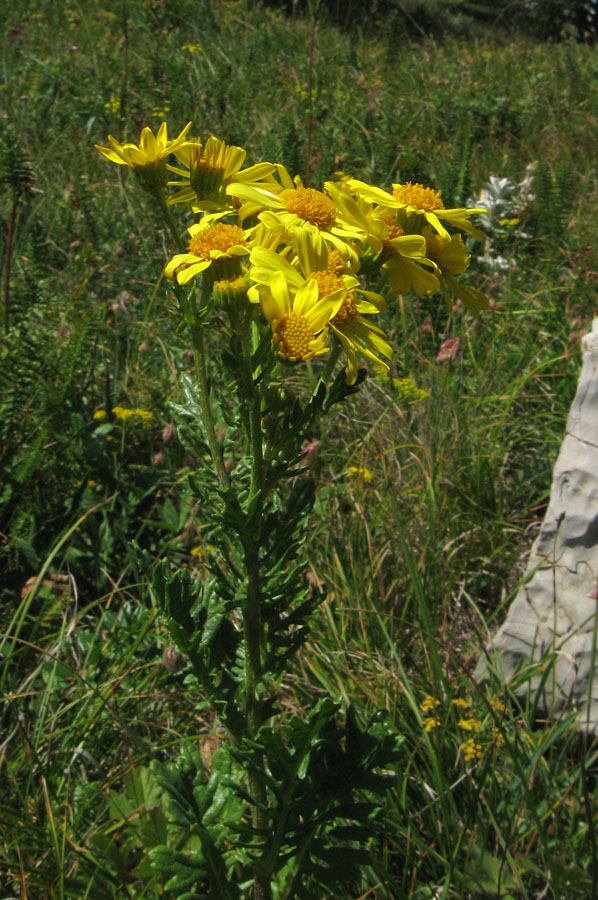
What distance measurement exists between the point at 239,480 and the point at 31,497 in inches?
46.5

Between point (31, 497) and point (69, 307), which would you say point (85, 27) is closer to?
point (69, 307)

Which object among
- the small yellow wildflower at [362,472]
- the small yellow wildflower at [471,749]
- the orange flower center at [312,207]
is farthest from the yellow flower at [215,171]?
the small yellow wildflower at [471,749]

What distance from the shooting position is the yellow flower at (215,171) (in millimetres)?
1273

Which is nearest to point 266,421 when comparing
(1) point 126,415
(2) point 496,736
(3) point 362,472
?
(2) point 496,736

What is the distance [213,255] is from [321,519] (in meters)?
1.33

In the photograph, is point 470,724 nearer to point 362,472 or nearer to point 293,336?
point 362,472

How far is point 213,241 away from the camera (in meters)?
1.15

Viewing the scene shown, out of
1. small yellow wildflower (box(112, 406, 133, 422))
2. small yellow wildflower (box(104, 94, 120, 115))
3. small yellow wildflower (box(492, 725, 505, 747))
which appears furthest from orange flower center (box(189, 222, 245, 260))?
small yellow wildflower (box(104, 94, 120, 115))

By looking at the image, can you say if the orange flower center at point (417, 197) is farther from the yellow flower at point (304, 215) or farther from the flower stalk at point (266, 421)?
the yellow flower at point (304, 215)

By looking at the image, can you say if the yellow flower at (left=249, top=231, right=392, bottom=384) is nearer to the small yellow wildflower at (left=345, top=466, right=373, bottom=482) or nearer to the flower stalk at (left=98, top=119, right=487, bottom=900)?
the flower stalk at (left=98, top=119, right=487, bottom=900)

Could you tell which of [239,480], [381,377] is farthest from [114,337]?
[239,480]

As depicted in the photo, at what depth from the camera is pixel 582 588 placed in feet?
6.79

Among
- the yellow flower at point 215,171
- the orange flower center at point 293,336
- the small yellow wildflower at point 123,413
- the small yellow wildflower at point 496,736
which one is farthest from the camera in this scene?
the small yellow wildflower at point 123,413

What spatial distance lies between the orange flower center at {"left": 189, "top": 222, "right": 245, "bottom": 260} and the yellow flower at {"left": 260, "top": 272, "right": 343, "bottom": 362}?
4.6 inches
